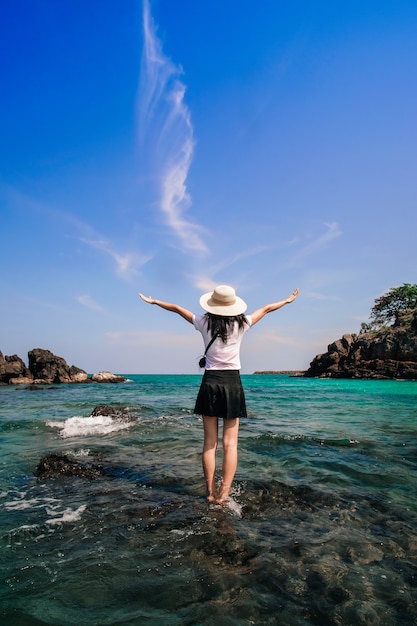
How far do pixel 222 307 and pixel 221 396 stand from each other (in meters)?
1.22

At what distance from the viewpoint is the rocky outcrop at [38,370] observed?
5972 centimetres

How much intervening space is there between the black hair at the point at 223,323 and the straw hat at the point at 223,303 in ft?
0.28

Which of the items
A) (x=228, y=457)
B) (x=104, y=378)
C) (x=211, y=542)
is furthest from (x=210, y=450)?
(x=104, y=378)

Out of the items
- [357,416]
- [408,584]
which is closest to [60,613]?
[408,584]

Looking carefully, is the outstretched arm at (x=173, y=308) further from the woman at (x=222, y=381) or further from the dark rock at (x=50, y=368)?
the dark rock at (x=50, y=368)

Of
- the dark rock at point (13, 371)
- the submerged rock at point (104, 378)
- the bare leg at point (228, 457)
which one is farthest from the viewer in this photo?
the submerged rock at point (104, 378)

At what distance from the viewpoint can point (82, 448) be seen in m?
8.86

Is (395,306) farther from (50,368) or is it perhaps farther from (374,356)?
(50,368)

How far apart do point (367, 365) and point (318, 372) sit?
16.3 m

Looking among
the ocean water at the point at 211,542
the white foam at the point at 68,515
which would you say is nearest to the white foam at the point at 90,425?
the ocean water at the point at 211,542

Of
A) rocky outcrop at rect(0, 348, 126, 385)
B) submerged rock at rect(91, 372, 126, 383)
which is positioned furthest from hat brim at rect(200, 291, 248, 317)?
submerged rock at rect(91, 372, 126, 383)

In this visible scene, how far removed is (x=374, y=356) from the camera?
65.1 metres

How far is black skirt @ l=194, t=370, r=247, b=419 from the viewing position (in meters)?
4.82

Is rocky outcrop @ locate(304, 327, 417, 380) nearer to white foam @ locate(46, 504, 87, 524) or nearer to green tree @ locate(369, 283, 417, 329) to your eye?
green tree @ locate(369, 283, 417, 329)
